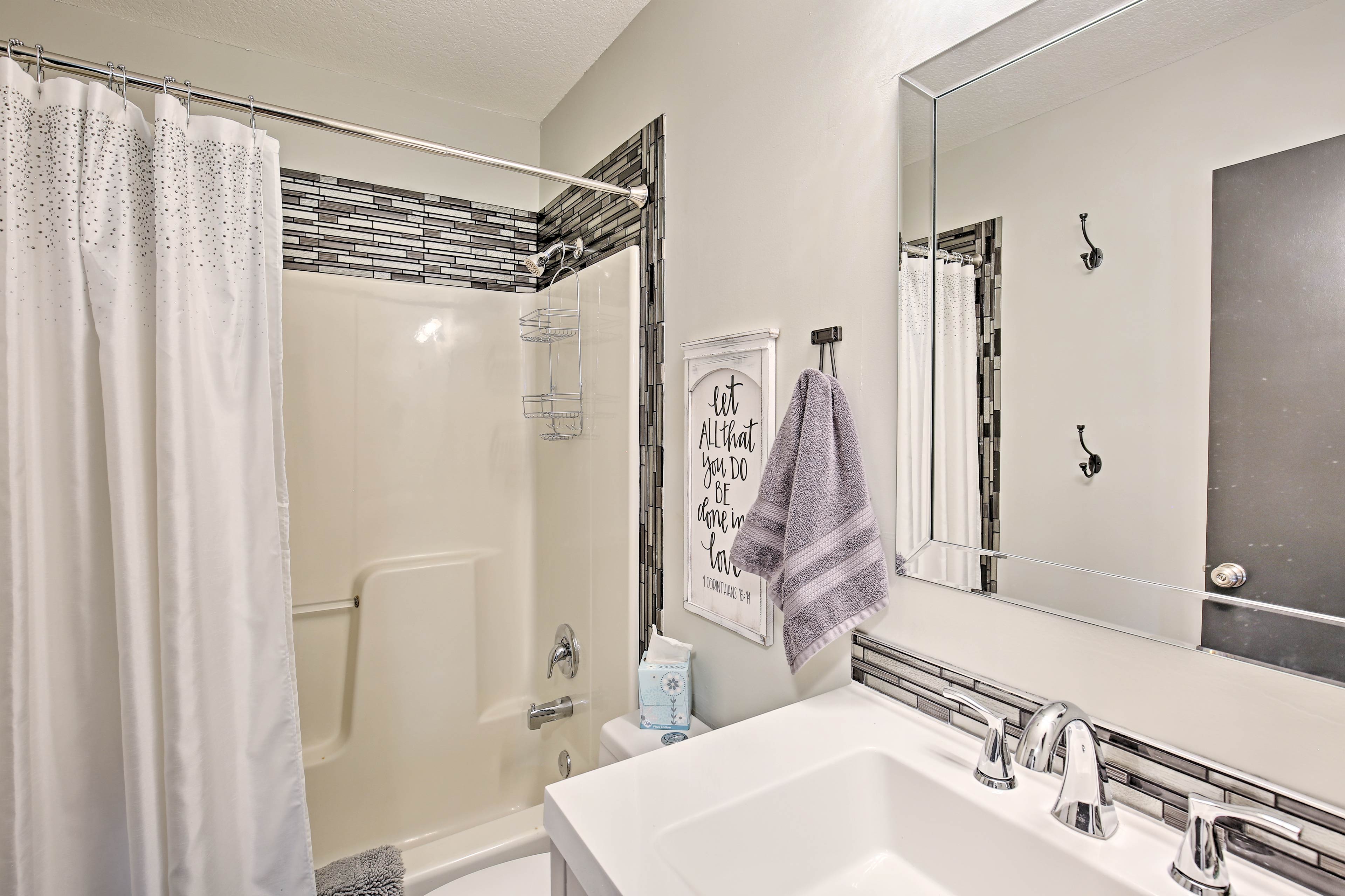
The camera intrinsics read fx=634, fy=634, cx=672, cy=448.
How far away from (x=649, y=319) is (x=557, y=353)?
0.54m

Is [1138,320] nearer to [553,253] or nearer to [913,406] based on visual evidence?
[913,406]

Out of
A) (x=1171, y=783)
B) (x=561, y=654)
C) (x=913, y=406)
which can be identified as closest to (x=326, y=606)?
(x=561, y=654)

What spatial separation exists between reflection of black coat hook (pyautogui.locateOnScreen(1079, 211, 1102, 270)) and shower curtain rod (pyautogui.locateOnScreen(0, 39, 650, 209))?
1.09 meters

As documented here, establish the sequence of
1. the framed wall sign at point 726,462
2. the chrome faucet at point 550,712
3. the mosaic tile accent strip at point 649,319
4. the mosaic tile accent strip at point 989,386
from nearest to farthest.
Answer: the mosaic tile accent strip at point 989,386, the framed wall sign at point 726,462, the mosaic tile accent strip at point 649,319, the chrome faucet at point 550,712

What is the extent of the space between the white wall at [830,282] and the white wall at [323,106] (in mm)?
741

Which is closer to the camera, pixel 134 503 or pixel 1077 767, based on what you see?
pixel 1077 767

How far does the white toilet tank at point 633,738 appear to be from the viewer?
133cm

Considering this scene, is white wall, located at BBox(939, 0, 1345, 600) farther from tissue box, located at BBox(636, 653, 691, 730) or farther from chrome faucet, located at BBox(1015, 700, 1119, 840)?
tissue box, located at BBox(636, 653, 691, 730)

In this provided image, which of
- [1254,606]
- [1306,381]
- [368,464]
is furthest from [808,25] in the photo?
[368,464]

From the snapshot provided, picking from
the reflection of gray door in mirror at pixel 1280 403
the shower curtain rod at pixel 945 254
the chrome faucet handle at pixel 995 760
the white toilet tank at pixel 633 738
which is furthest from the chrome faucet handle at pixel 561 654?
the reflection of gray door in mirror at pixel 1280 403

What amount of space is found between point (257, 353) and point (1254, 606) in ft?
5.06

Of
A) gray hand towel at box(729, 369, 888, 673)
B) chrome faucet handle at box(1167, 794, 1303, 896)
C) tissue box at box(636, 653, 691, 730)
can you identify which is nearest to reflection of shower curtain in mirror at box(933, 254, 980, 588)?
gray hand towel at box(729, 369, 888, 673)

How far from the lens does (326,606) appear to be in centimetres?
194

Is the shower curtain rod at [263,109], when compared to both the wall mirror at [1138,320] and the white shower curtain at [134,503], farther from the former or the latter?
the wall mirror at [1138,320]
